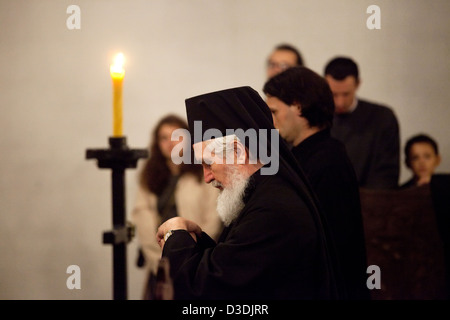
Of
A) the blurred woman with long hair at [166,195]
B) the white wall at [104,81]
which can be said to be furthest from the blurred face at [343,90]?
the blurred woman with long hair at [166,195]

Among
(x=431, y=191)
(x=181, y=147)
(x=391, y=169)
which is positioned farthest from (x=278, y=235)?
(x=181, y=147)

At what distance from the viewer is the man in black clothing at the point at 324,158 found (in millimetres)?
2414

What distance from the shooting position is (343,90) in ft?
12.7

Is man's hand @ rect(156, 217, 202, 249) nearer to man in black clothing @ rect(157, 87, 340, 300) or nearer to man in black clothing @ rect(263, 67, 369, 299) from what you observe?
man in black clothing @ rect(157, 87, 340, 300)

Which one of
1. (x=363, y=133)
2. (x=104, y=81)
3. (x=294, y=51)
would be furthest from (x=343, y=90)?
(x=104, y=81)

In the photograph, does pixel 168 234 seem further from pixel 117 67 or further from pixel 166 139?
pixel 166 139

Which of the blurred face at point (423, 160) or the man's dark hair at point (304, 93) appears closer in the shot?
the man's dark hair at point (304, 93)

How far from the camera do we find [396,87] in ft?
14.5

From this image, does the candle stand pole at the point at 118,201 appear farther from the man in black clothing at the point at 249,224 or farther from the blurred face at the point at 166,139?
the blurred face at the point at 166,139

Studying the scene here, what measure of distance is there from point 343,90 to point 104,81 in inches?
74.6

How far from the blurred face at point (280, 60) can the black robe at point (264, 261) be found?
217 centimetres

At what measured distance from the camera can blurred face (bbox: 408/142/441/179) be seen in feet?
13.4

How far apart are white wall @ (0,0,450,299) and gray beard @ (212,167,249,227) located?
2.51 meters

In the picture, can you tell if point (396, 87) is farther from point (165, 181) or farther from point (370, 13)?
point (165, 181)
